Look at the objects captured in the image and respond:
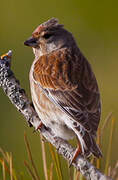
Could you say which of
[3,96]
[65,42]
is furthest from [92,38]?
[65,42]

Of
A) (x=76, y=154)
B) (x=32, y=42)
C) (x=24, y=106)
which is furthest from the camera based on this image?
(x=32, y=42)

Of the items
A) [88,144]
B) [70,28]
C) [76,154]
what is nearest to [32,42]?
[88,144]

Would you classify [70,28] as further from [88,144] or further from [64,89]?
[88,144]

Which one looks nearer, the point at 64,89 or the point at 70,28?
the point at 64,89

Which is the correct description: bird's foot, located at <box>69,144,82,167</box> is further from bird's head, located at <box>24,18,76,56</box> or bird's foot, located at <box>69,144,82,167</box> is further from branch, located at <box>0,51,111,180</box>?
bird's head, located at <box>24,18,76,56</box>

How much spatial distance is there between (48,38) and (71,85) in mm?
696

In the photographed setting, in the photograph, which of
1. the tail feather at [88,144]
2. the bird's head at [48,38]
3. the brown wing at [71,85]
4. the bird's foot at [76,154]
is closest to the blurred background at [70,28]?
the bird's head at [48,38]

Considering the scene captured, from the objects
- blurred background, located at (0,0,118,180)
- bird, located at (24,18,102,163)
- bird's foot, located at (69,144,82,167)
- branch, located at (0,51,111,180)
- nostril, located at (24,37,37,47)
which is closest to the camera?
bird's foot, located at (69,144,82,167)

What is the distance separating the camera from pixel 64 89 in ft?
A: 14.8

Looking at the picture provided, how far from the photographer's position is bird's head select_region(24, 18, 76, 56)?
498cm

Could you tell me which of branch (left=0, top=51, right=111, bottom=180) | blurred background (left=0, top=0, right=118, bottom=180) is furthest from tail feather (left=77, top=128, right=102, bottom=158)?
blurred background (left=0, top=0, right=118, bottom=180)

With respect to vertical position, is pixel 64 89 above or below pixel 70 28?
below

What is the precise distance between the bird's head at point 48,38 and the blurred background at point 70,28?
44.8 inches

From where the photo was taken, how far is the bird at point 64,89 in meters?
4.12
